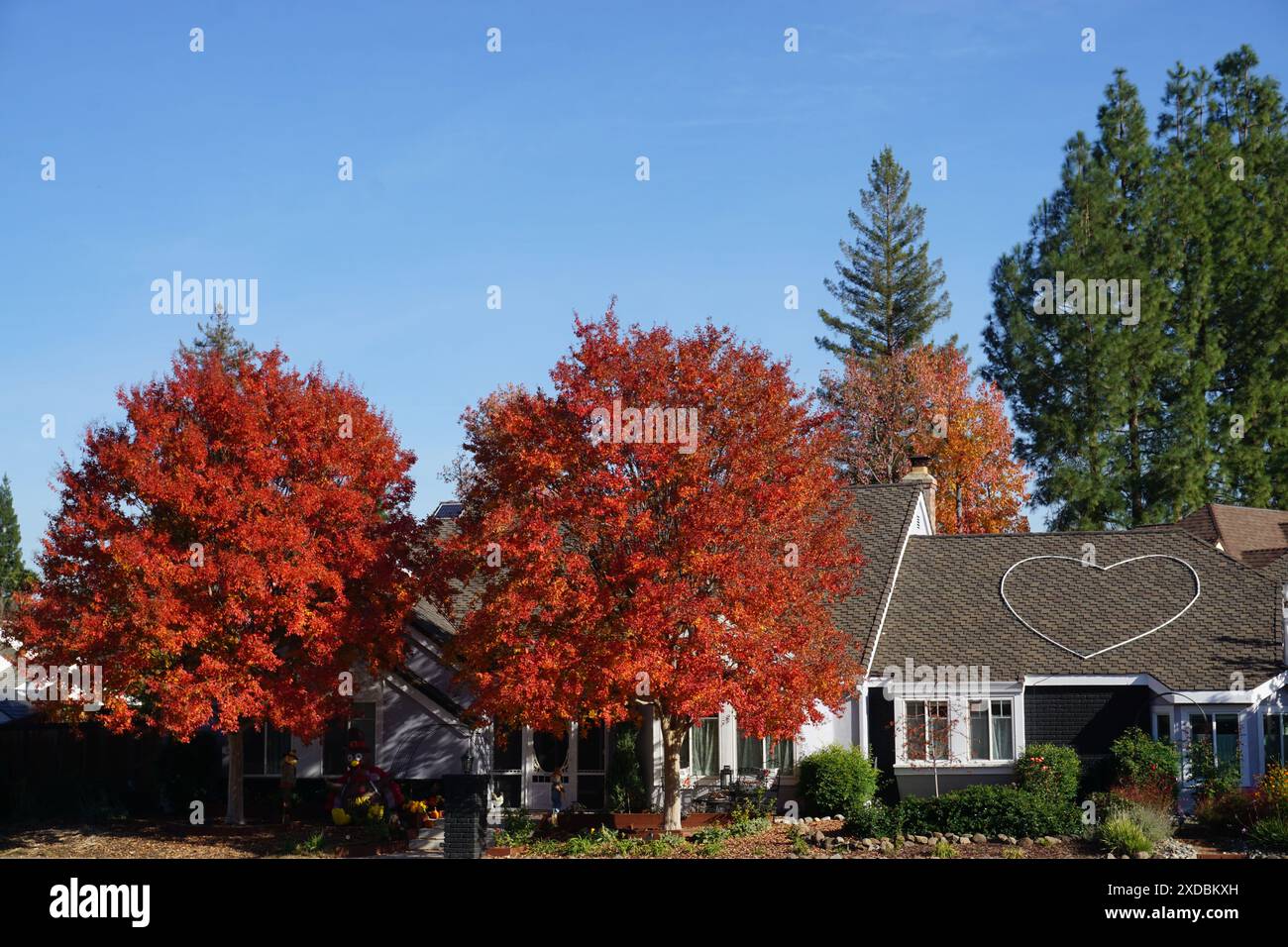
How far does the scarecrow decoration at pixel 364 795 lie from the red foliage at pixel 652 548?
3.54m

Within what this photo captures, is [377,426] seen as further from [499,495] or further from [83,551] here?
[83,551]

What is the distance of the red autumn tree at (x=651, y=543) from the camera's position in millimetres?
22656

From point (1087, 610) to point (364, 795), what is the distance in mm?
15802

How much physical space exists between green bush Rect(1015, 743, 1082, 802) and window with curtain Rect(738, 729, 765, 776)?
5.03 metres

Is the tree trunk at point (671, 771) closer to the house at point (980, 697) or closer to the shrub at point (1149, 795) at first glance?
the house at point (980, 697)

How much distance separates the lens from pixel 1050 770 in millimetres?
25969

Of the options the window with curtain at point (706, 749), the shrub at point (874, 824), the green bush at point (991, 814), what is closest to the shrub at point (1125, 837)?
the green bush at point (991, 814)

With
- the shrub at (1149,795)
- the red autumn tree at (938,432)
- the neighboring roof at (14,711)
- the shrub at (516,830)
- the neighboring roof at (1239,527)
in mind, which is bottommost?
the shrub at (516,830)

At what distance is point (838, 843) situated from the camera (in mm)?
22453

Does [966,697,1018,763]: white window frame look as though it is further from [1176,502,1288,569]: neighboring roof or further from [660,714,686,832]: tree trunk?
[1176,502,1288,569]: neighboring roof

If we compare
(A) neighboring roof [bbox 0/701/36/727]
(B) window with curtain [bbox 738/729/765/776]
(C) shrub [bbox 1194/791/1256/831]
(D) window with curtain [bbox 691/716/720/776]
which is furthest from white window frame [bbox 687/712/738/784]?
(A) neighboring roof [bbox 0/701/36/727]

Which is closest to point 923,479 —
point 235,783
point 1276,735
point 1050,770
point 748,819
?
point 1050,770

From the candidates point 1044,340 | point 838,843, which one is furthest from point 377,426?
point 1044,340
